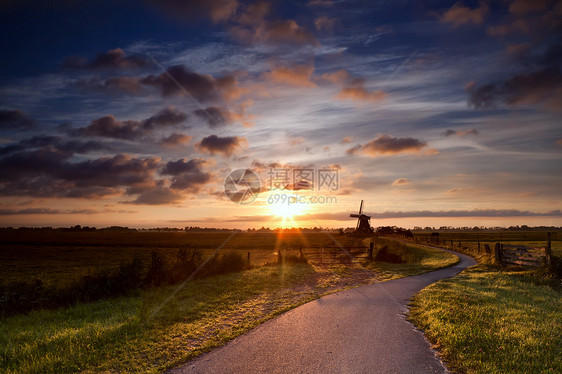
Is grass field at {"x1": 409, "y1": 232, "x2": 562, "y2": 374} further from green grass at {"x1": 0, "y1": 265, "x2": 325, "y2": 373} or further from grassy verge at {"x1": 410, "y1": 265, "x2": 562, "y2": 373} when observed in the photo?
green grass at {"x1": 0, "y1": 265, "x2": 325, "y2": 373}

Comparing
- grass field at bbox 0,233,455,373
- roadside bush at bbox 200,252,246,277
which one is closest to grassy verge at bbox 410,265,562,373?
grass field at bbox 0,233,455,373

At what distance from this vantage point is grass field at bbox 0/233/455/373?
296 inches

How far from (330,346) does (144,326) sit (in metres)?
5.82

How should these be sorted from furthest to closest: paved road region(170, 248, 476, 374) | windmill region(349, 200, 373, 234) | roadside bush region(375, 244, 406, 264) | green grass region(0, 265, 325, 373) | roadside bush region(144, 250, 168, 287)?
windmill region(349, 200, 373, 234)
roadside bush region(375, 244, 406, 264)
roadside bush region(144, 250, 168, 287)
green grass region(0, 265, 325, 373)
paved road region(170, 248, 476, 374)

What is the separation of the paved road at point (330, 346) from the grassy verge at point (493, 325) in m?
0.60

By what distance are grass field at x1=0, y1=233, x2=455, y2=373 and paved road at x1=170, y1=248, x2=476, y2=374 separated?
2.47 ft

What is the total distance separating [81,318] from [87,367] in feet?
17.1

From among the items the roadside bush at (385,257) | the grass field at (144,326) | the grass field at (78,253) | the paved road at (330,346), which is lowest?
the grass field at (78,253)

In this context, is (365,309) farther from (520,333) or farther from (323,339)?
(520,333)

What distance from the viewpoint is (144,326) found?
10.0 metres

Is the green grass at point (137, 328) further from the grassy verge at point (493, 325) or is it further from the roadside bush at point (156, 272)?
the grassy verge at point (493, 325)

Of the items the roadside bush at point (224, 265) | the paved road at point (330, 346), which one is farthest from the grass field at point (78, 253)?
the paved road at point (330, 346)

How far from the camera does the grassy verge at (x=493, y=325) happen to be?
6941mm

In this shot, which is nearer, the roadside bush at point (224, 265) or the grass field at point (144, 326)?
the grass field at point (144, 326)
